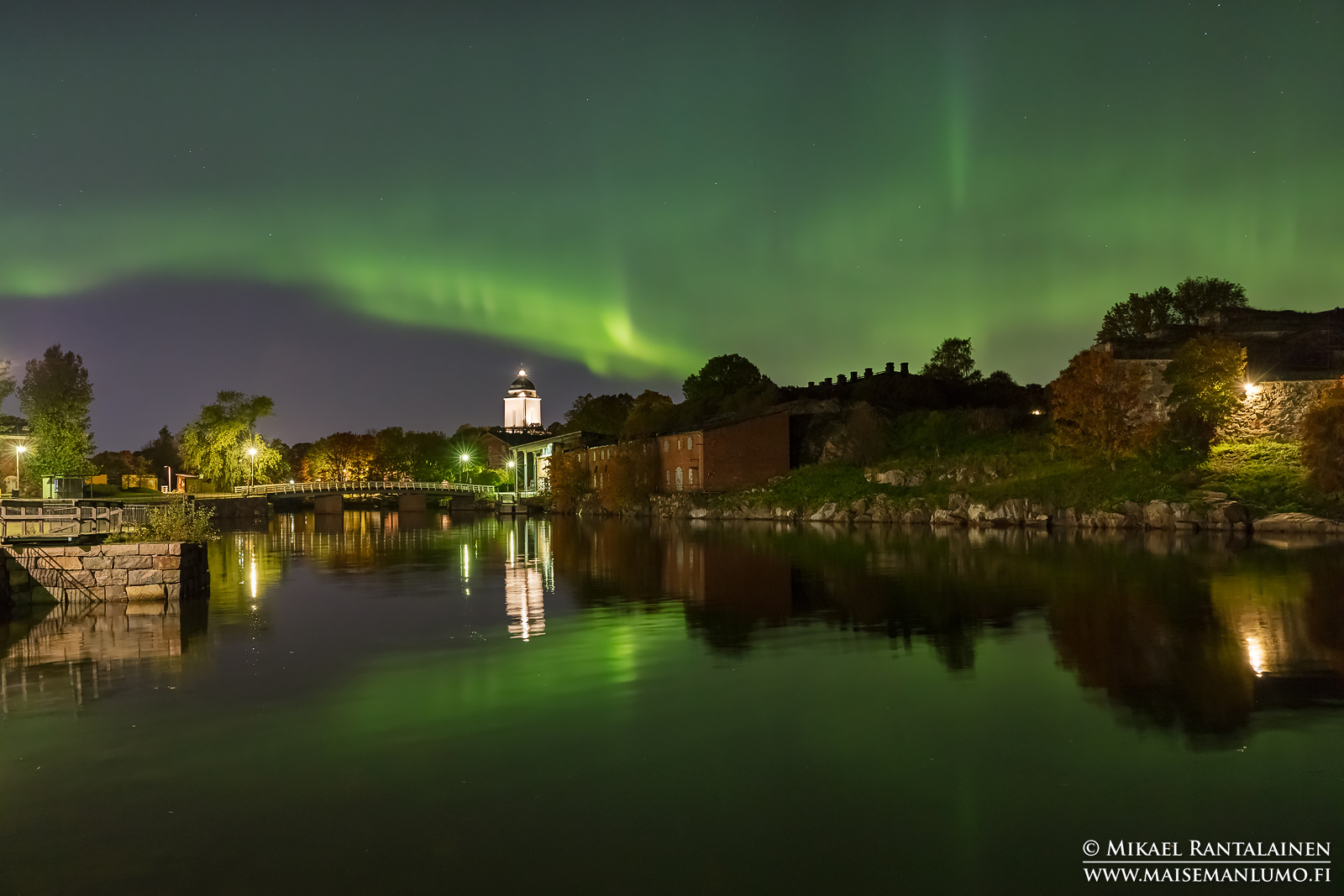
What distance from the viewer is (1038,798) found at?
8.94m

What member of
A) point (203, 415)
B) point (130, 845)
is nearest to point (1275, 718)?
point (130, 845)

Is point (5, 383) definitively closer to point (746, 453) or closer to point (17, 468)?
point (17, 468)

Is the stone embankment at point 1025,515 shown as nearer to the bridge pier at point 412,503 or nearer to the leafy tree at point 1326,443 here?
the leafy tree at point 1326,443

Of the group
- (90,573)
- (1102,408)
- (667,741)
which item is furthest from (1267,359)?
(90,573)

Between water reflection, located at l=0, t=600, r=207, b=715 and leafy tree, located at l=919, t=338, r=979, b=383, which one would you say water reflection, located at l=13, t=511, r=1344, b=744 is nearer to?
water reflection, located at l=0, t=600, r=207, b=715

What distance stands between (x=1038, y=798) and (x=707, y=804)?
347cm

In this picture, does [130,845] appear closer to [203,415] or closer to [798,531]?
[798,531]

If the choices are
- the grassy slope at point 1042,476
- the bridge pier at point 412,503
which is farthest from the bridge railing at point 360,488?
the grassy slope at point 1042,476

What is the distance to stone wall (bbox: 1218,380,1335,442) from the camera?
54562mm

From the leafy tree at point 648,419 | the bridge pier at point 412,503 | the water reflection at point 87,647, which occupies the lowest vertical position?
the water reflection at point 87,647

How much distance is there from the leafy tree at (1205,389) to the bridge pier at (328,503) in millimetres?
98406

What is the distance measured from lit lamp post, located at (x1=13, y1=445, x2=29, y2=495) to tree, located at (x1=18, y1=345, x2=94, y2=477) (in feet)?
2.26

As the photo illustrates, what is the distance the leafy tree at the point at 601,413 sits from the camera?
488 ft

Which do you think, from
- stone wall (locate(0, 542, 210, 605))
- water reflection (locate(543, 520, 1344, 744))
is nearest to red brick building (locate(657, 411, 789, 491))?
water reflection (locate(543, 520, 1344, 744))
